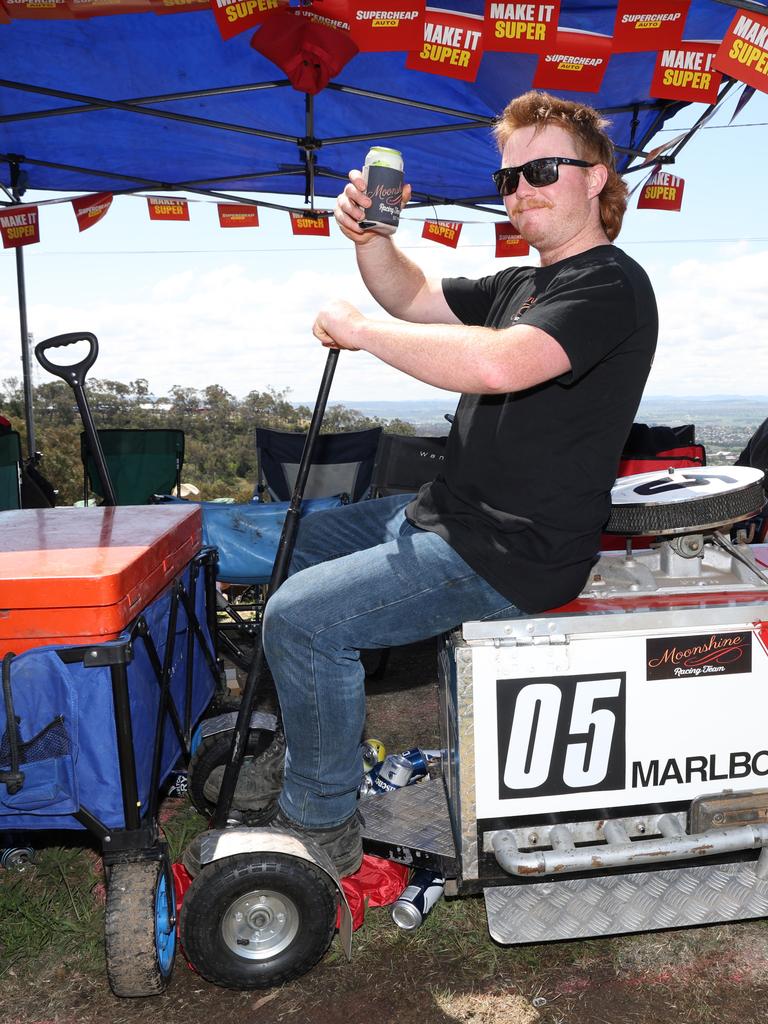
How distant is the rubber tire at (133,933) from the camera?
6.63 ft

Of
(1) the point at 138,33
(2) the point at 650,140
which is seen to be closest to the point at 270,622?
(1) the point at 138,33

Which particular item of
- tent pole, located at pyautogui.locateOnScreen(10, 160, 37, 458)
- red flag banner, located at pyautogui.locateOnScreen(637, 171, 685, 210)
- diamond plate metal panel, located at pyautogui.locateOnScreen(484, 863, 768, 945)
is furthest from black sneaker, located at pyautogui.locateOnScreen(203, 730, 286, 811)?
red flag banner, located at pyautogui.locateOnScreen(637, 171, 685, 210)

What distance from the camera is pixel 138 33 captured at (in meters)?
5.00

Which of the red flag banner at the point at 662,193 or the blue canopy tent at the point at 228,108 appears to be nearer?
the blue canopy tent at the point at 228,108

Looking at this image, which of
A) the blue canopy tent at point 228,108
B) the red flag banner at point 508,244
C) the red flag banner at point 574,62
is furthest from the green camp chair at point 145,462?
the red flag banner at point 574,62

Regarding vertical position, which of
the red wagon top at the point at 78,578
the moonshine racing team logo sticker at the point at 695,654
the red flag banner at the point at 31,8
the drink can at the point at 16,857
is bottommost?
the drink can at the point at 16,857

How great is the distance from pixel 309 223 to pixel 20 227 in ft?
8.49

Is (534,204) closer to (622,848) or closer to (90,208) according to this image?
(622,848)

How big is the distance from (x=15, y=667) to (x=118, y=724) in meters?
0.27

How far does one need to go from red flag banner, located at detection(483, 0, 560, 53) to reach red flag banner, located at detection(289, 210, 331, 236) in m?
3.77

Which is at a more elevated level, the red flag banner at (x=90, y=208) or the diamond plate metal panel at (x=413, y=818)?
the red flag banner at (x=90, y=208)

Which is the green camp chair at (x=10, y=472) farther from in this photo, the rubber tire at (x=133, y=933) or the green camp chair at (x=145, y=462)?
the rubber tire at (x=133, y=933)

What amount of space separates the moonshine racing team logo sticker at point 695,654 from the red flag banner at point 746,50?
3.11 m

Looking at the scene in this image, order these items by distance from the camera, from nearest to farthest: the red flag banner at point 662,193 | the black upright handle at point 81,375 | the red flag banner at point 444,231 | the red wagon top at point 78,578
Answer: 1. the red wagon top at point 78,578
2. the black upright handle at point 81,375
3. the red flag banner at point 662,193
4. the red flag banner at point 444,231
